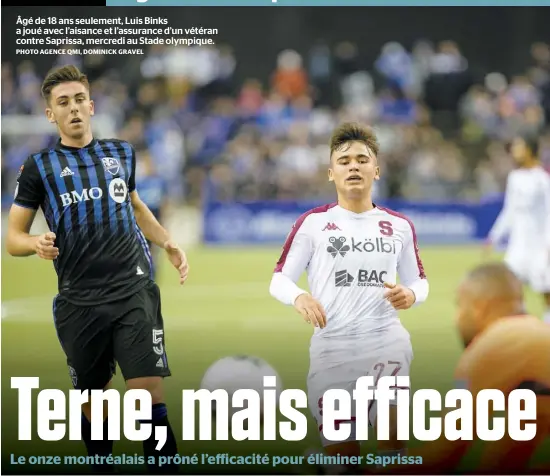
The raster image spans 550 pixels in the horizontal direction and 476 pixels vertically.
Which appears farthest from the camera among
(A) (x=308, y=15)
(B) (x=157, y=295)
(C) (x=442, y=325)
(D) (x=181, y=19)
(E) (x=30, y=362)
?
(A) (x=308, y=15)

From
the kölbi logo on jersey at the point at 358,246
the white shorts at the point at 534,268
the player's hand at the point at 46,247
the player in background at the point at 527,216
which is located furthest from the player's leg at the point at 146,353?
the player in background at the point at 527,216

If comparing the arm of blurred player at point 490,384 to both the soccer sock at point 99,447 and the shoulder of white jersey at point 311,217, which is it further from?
the soccer sock at point 99,447

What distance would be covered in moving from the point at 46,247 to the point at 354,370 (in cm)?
187

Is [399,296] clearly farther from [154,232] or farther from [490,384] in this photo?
[154,232]

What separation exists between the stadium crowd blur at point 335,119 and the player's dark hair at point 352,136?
32.4ft

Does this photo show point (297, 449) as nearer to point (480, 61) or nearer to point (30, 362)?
point (30, 362)

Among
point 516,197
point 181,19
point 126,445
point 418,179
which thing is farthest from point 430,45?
point 126,445

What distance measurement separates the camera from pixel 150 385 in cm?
638

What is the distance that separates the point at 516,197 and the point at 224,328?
12.1ft

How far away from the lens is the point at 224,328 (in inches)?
492

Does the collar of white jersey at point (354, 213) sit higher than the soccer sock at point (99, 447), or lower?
higher

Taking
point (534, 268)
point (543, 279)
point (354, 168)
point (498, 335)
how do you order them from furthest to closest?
1. point (534, 268)
2. point (543, 279)
3. point (354, 168)
4. point (498, 335)

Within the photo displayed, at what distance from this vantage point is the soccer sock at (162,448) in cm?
644

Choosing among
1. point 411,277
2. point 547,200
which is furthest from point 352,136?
point 547,200
